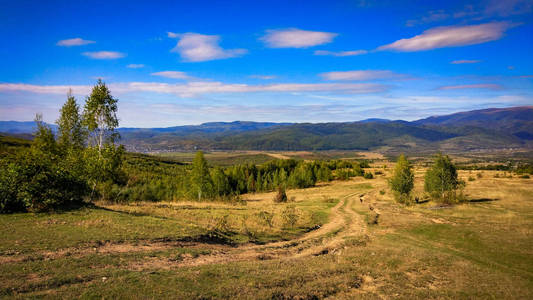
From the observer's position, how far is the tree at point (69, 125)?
116ft

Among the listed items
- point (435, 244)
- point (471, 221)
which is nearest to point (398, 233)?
point (435, 244)

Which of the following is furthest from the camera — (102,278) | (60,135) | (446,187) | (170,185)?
(170,185)

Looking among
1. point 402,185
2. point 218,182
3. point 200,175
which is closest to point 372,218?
point 402,185

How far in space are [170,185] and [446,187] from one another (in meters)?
57.4

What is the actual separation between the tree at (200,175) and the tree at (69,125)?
75.0 ft

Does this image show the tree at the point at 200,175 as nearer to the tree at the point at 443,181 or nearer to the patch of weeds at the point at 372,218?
the patch of weeds at the point at 372,218

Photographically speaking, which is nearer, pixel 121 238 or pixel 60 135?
pixel 121 238

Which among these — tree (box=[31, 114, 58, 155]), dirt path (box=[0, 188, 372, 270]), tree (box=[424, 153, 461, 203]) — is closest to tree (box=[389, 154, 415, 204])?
tree (box=[424, 153, 461, 203])

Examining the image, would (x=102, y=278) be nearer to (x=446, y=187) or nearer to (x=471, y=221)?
(x=471, y=221)

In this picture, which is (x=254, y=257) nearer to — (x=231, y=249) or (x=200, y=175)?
(x=231, y=249)

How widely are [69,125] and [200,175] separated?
25287mm

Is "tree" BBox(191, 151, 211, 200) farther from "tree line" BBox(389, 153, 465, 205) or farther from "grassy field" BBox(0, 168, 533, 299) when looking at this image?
"tree line" BBox(389, 153, 465, 205)

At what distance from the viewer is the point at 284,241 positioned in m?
21.3

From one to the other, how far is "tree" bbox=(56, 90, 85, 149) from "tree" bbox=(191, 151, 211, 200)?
900 inches
